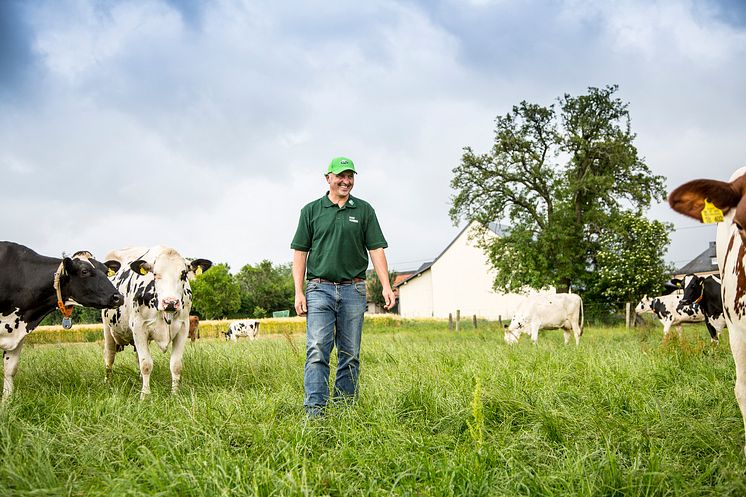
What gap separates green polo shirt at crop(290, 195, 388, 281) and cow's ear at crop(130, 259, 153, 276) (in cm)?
230

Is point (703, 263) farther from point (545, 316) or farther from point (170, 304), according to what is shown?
point (170, 304)

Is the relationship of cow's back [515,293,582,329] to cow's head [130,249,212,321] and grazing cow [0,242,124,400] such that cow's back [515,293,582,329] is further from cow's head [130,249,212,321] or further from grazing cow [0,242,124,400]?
grazing cow [0,242,124,400]

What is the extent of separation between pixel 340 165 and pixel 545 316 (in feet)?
36.0

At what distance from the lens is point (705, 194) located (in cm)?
311

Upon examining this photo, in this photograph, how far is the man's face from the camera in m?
4.82

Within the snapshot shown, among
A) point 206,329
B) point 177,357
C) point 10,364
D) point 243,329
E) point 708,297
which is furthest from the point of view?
point 206,329

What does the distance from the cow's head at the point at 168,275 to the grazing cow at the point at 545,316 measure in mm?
9521

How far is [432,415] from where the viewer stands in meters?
4.17

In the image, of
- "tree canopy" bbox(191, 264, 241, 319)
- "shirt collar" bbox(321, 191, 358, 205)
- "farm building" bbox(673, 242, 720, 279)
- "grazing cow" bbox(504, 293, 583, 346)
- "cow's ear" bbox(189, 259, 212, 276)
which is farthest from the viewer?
"farm building" bbox(673, 242, 720, 279)

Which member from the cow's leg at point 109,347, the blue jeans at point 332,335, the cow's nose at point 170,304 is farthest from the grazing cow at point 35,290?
the blue jeans at point 332,335

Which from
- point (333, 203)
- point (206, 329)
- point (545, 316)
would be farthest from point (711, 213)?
point (206, 329)


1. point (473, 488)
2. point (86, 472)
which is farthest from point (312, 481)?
point (86, 472)

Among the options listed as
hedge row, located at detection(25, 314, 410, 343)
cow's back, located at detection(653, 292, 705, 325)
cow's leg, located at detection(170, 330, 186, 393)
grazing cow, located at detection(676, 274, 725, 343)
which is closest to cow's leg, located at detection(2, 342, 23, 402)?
cow's leg, located at detection(170, 330, 186, 393)

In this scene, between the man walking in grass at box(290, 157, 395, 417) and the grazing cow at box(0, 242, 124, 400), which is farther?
the grazing cow at box(0, 242, 124, 400)
